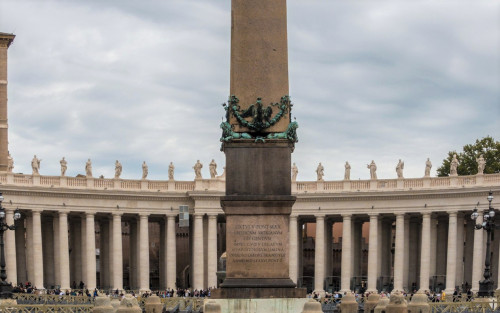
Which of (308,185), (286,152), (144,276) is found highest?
(286,152)

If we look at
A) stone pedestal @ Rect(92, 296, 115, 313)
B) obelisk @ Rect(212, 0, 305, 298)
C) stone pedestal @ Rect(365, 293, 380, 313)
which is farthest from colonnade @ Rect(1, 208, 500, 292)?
obelisk @ Rect(212, 0, 305, 298)

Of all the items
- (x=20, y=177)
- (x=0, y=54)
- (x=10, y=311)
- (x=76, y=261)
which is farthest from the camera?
(x=0, y=54)

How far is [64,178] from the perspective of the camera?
87.4 meters

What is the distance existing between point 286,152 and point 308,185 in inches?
2508

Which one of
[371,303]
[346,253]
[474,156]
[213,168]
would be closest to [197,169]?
[213,168]

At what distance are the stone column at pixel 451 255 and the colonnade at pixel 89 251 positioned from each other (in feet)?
64.6

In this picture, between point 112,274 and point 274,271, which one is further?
point 112,274

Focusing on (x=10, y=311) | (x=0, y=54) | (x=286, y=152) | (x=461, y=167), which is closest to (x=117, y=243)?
(x=0, y=54)

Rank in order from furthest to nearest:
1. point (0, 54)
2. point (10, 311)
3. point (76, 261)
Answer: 1. point (0, 54)
2. point (76, 261)
3. point (10, 311)

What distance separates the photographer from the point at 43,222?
93312 millimetres

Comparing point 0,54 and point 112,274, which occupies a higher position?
point 0,54

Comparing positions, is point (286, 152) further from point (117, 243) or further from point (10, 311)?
point (117, 243)

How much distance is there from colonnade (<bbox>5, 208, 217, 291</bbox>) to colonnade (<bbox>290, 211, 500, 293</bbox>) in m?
8.28

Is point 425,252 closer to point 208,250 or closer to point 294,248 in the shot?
point 294,248
